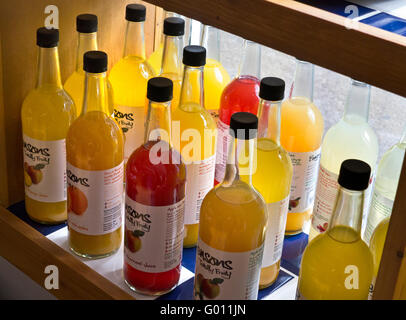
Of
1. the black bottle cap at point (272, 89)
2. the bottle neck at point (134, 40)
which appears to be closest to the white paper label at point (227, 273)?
the black bottle cap at point (272, 89)

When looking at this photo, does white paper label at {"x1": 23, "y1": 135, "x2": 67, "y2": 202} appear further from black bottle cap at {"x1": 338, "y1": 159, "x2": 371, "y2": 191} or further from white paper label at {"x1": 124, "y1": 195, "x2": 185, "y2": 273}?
black bottle cap at {"x1": 338, "y1": 159, "x2": 371, "y2": 191}

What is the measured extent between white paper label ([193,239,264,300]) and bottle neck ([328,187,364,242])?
0.11m

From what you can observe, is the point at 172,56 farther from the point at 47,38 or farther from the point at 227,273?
the point at 227,273

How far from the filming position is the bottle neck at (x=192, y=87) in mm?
931

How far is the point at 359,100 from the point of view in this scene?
0.97 meters

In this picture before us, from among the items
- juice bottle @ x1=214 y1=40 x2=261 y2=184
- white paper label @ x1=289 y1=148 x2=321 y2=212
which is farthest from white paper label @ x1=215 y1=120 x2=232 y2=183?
white paper label @ x1=289 y1=148 x2=321 y2=212

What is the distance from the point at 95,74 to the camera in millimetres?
910

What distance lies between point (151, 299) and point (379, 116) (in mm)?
1102

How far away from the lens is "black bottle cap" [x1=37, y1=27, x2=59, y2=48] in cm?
94

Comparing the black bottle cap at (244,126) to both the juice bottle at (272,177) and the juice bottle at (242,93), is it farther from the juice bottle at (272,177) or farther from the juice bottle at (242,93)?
the juice bottle at (242,93)

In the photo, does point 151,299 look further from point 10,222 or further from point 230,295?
point 10,222

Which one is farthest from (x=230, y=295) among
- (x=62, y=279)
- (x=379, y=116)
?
(x=379, y=116)

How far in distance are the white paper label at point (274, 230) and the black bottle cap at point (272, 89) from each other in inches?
6.3

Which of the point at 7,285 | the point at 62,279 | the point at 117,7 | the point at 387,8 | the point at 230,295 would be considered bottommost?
the point at 7,285
